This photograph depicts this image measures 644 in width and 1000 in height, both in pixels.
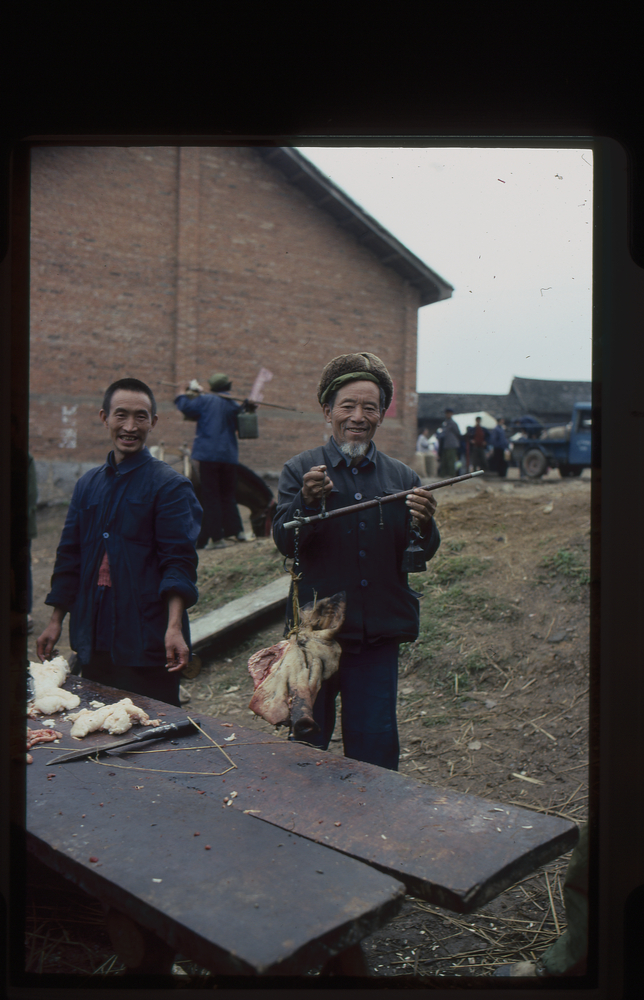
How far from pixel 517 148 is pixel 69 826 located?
213 centimetres

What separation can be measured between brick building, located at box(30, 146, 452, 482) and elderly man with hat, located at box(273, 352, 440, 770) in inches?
351

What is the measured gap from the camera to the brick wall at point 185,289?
10.9 metres

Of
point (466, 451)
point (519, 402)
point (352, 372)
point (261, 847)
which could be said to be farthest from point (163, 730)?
point (519, 402)

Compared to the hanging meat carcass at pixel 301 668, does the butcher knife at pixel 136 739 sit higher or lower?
lower

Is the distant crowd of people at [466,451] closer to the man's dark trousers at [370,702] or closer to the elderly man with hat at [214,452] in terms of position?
the elderly man with hat at [214,452]

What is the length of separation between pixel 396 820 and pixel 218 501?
5.83 m

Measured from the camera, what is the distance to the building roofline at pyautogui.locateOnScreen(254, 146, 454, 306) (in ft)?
35.2

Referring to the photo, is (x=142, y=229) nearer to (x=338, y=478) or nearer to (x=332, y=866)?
(x=338, y=478)

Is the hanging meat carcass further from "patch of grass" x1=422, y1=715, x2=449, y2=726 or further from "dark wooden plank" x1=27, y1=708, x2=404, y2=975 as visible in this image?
"patch of grass" x1=422, y1=715, x2=449, y2=726

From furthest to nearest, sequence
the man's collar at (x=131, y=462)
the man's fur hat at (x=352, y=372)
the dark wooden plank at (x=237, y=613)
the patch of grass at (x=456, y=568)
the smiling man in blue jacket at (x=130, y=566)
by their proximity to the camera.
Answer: the patch of grass at (x=456, y=568) → the dark wooden plank at (x=237, y=613) → the man's collar at (x=131, y=462) → the smiling man in blue jacket at (x=130, y=566) → the man's fur hat at (x=352, y=372)

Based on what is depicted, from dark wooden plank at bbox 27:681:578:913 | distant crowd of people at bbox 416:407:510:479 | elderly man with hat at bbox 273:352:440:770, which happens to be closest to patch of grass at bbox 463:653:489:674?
elderly man with hat at bbox 273:352:440:770

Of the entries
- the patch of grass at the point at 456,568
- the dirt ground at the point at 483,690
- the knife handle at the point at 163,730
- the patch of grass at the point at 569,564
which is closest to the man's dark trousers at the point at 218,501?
the dirt ground at the point at 483,690

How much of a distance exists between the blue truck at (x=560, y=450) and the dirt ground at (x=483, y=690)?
1104cm

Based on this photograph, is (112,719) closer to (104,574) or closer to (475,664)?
(104,574)
